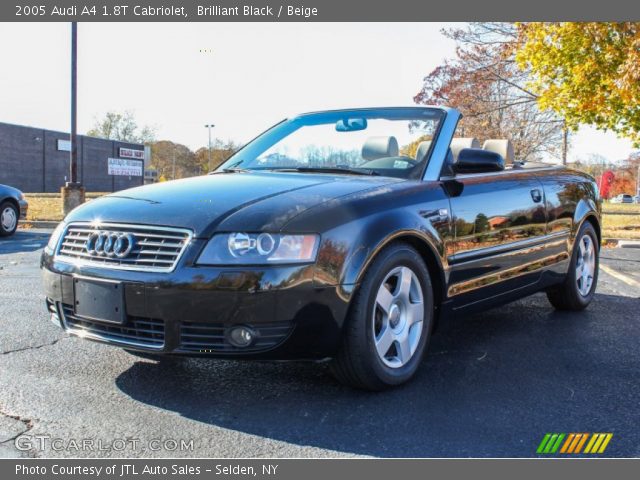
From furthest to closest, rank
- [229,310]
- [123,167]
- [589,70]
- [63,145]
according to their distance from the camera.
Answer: [63,145] → [123,167] → [589,70] → [229,310]

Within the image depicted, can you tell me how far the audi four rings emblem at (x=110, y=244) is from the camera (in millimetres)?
3154

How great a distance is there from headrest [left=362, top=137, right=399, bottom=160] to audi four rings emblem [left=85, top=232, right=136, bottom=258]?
1725 mm

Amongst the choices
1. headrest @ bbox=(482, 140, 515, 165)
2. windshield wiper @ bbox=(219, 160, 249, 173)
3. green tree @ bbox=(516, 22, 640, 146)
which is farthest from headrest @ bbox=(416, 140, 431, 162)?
green tree @ bbox=(516, 22, 640, 146)

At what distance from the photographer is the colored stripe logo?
2740mm

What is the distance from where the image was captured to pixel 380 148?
4.32 meters

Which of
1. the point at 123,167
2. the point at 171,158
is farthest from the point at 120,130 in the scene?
the point at 123,167

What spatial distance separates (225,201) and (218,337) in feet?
2.27

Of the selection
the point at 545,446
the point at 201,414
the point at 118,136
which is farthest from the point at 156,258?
the point at 118,136

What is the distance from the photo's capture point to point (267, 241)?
9.90ft

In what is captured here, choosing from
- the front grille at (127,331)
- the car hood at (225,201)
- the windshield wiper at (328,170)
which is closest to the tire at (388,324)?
the car hood at (225,201)

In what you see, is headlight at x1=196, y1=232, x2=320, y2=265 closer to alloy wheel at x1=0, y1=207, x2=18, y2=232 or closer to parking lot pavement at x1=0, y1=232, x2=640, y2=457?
parking lot pavement at x1=0, y1=232, x2=640, y2=457

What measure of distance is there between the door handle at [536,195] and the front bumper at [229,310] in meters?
2.21

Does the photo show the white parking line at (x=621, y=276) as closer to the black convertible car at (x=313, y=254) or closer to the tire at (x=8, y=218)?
the black convertible car at (x=313, y=254)

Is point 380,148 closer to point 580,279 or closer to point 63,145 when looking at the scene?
point 580,279
